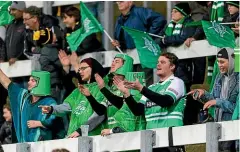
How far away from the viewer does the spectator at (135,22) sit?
23297 millimetres

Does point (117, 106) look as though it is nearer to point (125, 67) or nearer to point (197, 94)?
point (125, 67)

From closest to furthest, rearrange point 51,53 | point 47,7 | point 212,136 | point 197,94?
point 212,136 < point 197,94 < point 51,53 < point 47,7

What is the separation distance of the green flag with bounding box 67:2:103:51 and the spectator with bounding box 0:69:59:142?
1677 mm

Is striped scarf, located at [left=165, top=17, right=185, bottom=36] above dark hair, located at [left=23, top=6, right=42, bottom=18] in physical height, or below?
below

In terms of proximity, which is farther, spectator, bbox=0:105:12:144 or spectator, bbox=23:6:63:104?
spectator, bbox=23:6:63:104

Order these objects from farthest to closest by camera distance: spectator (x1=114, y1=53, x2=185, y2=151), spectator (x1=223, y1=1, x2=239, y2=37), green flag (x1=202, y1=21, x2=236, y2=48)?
spectator (x1=223, y1=1, x2=239, y2=37)
green flag (x1=202, y1=21, x2=236, y2=48)
spectator (x1=114, y1=53, x2=185, y2=151)

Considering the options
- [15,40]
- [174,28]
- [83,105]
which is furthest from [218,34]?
[15,40]

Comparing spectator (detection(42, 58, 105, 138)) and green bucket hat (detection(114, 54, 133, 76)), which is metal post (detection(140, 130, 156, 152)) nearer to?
spectator (detection(42, 58, 105, 138))

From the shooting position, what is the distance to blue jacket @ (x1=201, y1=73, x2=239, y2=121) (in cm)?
1978

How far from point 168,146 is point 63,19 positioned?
17.3ft

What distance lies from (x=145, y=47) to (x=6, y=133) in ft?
8.34

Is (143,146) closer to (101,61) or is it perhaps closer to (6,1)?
(101,61)

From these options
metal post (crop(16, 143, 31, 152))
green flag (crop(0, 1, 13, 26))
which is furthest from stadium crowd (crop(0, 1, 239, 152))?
metal post (crop(16, 143, 31, 152))

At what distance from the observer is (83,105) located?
70.3 ft
